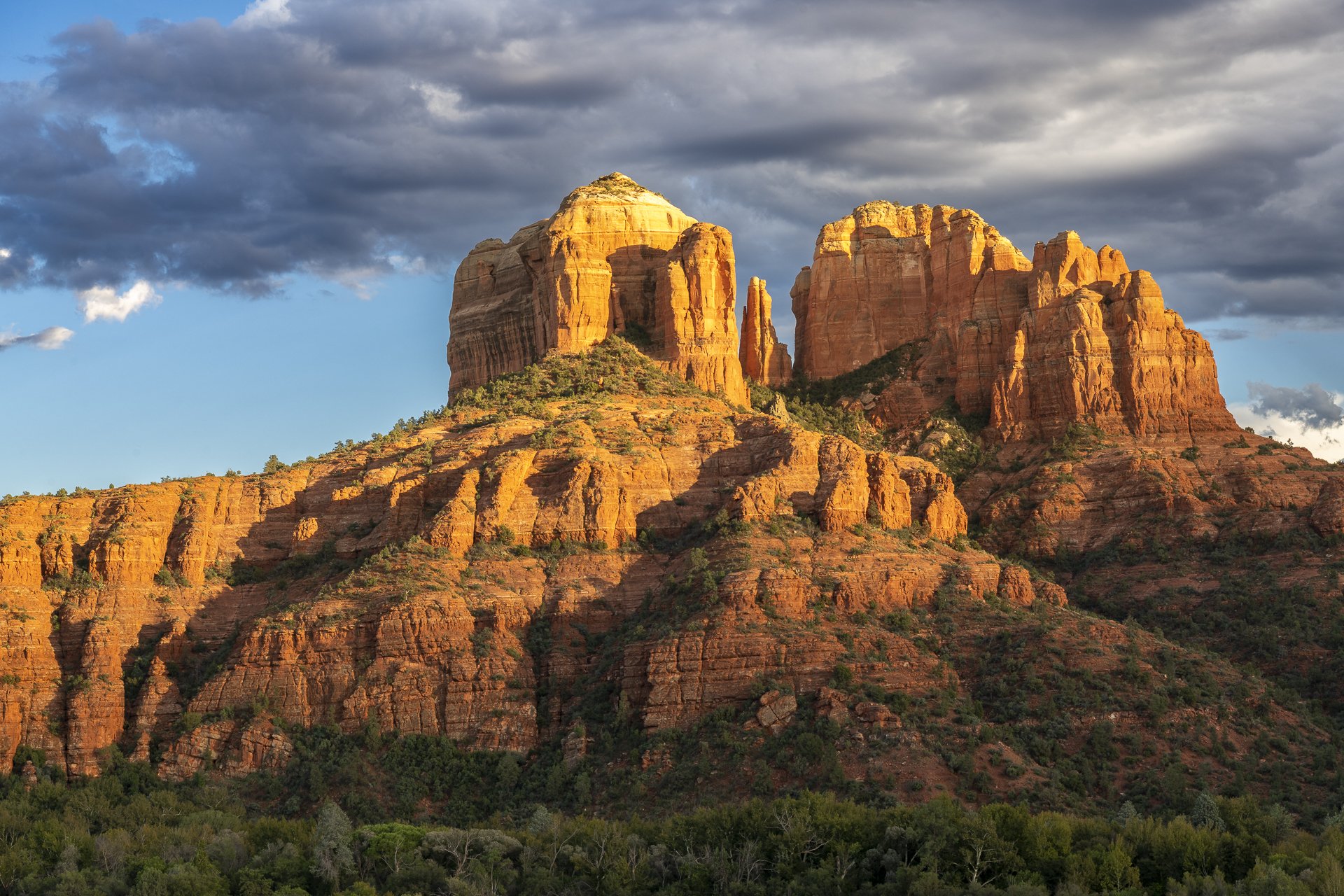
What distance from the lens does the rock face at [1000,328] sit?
472 ft

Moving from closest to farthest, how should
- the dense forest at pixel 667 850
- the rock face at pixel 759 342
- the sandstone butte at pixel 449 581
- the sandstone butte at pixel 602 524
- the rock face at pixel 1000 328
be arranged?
the dense forest at pixel 667 850 → the sandstone butte at pixel 449 581 → the sandstone butte at pixel 602 524 → the rock face at pixel 1000 328 → the rock face at pixel 759 342

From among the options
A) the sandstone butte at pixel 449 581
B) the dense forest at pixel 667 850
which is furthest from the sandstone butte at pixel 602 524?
the dense forest at pixel 667 850

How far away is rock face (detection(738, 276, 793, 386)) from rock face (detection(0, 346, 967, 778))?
28.9m

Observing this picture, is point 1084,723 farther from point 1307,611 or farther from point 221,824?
point 221,824

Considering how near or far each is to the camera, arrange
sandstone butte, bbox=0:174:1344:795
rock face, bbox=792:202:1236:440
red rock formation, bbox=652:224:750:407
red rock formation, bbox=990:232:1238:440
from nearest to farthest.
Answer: sandstone butte, bbox=0:174:1344:795 < red rock formation, bbox=652:224:750:407 < red rock formation, bbox=990:232:1238:440 < rock face, bbox=792:202:1236:440

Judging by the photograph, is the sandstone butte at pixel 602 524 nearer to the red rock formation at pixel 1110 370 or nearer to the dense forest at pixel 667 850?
the red rock formation at pixel 1110 370

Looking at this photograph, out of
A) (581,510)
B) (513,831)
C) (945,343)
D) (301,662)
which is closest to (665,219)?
(945,343)

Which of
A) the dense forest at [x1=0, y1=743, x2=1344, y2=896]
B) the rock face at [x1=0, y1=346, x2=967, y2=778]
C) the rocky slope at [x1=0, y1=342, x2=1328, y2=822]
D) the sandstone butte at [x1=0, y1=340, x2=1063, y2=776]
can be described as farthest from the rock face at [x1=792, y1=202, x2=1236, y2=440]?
the dense forest at [x1=0, y1=743, x2=1344, y2=896]

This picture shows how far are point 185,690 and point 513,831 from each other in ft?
81.0

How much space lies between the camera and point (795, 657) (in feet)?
342

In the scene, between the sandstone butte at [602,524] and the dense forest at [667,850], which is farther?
the sandstone butte at [602,524]

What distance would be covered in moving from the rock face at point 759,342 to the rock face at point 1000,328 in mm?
4301

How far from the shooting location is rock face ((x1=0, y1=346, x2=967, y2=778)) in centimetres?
10850

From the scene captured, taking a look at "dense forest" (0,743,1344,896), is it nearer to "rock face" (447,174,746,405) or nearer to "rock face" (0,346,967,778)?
"rock face" (0,346,967,778)
